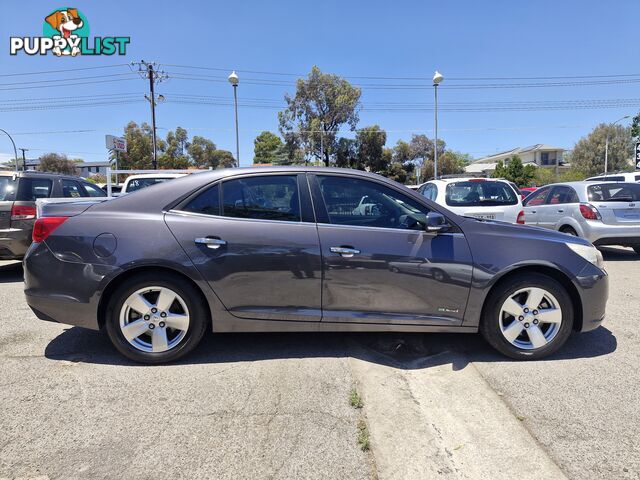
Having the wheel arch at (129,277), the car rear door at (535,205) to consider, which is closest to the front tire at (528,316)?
the wheel arch at (129,277)

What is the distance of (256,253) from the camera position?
3326 mm

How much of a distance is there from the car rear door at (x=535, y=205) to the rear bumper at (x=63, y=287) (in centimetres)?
889

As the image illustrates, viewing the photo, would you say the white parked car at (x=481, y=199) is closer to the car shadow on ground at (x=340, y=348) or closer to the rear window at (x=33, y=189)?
the car shadow on ground at (x=340, y=348)

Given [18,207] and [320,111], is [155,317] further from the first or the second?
[320,111]

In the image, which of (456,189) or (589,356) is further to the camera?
(456,189)

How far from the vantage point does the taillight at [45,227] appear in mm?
3441

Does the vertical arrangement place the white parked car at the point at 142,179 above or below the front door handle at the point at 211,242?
above

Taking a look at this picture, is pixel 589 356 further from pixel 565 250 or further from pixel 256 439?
pixel 256 439

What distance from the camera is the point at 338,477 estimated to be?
7.11ft

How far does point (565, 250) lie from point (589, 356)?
3.18 feet

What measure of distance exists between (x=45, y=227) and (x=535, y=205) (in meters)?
9.69

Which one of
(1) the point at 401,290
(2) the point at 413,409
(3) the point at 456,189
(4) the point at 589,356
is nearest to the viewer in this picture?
(2) the point at 413,409

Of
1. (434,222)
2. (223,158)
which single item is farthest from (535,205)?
(223,158)

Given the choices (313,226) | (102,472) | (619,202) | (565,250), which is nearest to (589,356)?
(565,250)
